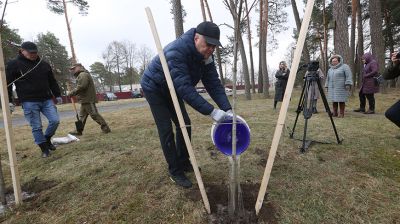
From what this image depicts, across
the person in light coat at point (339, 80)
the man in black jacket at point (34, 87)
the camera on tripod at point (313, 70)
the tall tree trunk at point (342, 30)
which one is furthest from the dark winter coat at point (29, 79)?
the tall tree trunk at point (342, 30)

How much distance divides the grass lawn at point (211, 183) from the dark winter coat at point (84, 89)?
1.43 metres

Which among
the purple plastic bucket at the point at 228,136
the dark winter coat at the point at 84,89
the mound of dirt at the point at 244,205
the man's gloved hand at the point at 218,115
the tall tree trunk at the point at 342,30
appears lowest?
the mound of dirt at the point at 244,205

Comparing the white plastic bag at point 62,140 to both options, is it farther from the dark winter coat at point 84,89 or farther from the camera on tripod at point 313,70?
the camera on tripod at point 313,70

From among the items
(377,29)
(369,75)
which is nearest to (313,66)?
(369,75)

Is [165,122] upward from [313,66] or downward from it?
downward

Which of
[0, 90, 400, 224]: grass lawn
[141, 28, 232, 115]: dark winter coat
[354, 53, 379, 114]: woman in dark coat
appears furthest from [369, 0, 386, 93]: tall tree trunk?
[141, 28, 232, 115]: dark winter coat

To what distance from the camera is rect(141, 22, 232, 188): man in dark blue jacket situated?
230 cm

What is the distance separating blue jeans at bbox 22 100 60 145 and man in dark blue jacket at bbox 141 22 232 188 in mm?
2443

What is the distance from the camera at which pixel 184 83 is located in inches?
90.1

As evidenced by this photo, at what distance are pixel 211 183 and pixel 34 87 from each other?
127 inches

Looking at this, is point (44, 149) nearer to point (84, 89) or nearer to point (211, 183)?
point (84, 89)

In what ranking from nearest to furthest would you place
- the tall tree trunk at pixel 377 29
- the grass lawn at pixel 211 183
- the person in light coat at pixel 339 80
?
the grass lawn at pixel 211 183 < the person in light coat at pixel 339 80 < the tall tree trunk at pixel 377 29

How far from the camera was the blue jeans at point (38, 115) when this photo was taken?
4207 millimetres

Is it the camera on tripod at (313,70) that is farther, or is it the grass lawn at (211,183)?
the camera on tripod at (313,70)
